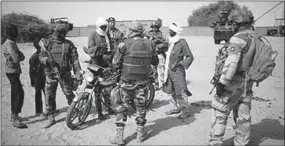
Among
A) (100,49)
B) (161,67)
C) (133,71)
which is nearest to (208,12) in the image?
(161,67)

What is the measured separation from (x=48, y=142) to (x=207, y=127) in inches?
122

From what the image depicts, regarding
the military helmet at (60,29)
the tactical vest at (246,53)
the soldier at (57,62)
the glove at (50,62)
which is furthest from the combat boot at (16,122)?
the tactical vest at (246,53)

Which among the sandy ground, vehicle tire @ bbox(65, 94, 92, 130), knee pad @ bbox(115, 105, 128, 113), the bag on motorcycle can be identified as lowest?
the sandy ground

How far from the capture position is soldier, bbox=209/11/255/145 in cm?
344

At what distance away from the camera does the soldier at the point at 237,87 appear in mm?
3441

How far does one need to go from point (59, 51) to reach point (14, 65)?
0.92m

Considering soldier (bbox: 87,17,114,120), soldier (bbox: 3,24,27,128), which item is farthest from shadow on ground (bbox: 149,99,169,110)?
soldier (bbox: 3,24,27,128)

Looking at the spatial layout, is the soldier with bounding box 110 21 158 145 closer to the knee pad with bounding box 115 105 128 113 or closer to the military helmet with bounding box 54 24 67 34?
the knee pad with bounding box 115 105 128 113

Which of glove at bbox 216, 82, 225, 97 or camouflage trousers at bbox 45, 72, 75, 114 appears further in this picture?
camouflage trousers at bbox 45, 72, 75, 114

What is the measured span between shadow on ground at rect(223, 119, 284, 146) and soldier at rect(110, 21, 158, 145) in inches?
67.9

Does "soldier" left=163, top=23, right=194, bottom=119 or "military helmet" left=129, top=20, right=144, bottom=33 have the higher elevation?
"military helmet" left=129, top=20, right=144, bottom=33

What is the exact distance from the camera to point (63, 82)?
505cm

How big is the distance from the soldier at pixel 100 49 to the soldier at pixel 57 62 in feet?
1.48

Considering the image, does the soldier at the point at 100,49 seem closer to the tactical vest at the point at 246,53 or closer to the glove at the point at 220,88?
the glove at the point at 220,88
